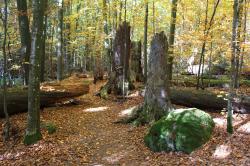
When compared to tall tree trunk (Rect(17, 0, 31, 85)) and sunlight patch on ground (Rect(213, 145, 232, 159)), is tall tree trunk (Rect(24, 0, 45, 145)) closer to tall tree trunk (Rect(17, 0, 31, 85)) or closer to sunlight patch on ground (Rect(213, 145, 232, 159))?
sunlight patch on ground (Rect(213, 145, 232, 159))

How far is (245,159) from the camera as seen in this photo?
750 cm

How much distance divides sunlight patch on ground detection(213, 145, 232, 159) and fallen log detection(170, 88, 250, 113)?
3.53 meters

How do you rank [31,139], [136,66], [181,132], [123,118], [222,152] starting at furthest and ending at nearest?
[136,66]
[123,118]
[31,139]
[181,132]
[222,152]

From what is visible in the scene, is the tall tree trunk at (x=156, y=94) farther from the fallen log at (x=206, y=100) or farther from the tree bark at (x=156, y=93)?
the fallen log at (x=206, y=100)

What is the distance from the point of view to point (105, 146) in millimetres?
9312

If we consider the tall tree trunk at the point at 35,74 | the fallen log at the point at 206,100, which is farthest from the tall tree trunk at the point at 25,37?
the fallen log at the point at 206,100

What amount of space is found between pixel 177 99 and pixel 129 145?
4.49 metres

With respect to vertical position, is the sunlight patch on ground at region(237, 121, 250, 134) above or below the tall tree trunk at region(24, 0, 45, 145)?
below

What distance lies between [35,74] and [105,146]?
313 centimetres

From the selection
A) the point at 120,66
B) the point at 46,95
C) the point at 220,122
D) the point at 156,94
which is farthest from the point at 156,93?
the point at 120,66

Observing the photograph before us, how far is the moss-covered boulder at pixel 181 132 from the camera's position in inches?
332

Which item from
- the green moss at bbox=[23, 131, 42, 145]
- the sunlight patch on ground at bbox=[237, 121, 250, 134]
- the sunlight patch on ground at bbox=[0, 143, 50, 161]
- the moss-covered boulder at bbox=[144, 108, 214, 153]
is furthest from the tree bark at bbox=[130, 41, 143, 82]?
the sunlight patch on ground at bbox=[0, 143, 50, 161]

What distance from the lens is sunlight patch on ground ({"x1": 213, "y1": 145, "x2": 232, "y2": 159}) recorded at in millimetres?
7836

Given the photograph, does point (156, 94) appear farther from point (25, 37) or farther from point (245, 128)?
point (25, 37)
